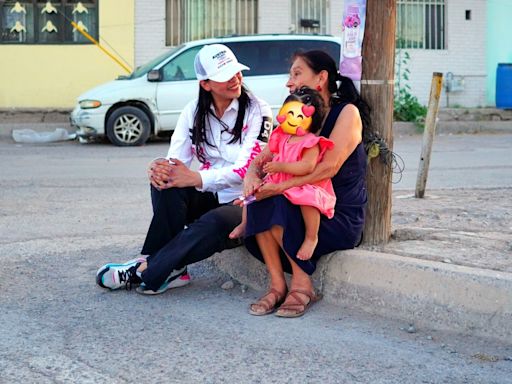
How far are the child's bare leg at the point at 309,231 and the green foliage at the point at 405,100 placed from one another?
12.3 meters

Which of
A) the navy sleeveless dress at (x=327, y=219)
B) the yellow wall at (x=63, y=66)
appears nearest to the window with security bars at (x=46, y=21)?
the yellow wall at (x=63, y=66)

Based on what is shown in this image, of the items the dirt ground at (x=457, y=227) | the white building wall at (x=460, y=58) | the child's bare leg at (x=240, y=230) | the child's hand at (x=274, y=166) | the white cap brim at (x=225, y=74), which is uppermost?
the white building wall at (x=460, y=58)

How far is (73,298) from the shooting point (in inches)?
198

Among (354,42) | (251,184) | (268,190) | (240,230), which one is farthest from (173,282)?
(354,42)

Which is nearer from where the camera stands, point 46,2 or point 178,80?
point 178,80

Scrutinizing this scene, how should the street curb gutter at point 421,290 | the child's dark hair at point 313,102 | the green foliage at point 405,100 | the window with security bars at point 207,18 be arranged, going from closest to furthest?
the street curb gutter at point 421,290, the child's dark hair at point 313,102, the green foliage at point 405,100, the window with security bars at point 207,18

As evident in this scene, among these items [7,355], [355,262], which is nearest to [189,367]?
[7,355]

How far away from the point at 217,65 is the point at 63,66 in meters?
13.3

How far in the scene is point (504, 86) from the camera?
18766mm

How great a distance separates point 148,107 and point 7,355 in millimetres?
10828

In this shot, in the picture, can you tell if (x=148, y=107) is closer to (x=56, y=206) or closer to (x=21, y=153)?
(x=21, y=153)

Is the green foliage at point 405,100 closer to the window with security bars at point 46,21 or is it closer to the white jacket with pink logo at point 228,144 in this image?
the window with security bars at point 46,21

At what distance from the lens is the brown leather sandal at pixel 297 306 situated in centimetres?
459

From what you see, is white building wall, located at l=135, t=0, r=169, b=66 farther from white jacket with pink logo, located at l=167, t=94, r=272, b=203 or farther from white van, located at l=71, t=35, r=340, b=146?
white jacket with pink logo, located at l=167, t=94, r=272, b=203
